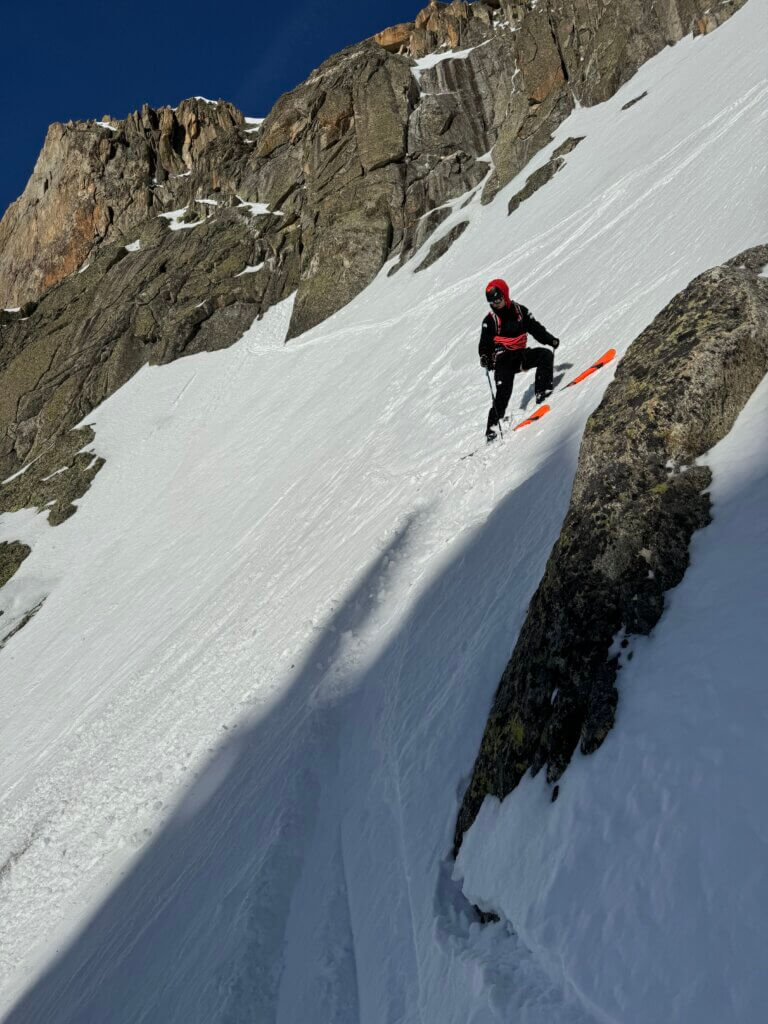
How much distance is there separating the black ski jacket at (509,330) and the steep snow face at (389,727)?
3.67ft

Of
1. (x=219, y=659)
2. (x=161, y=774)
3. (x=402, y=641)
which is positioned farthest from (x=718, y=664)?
(x=219, y=659)

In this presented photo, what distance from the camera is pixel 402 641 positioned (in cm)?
830

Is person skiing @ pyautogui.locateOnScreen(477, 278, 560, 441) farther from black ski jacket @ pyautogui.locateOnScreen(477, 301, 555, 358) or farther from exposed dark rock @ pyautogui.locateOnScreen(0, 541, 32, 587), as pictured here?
exposed dark rock @ pyautogui.locateOnScreen(0, 541, 32, 587)

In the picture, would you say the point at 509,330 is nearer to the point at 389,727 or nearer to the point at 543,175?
the point at 389,727

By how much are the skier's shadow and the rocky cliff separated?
71.5 ft

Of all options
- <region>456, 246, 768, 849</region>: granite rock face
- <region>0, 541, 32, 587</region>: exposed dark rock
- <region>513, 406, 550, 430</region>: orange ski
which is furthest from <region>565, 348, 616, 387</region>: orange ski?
<region>0, 541, 32, 587</region>: exposed dark rock

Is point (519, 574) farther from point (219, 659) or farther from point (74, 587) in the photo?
point (74, 587)

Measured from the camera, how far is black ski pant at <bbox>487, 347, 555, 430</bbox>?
1151cm

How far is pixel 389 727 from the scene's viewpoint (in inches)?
274

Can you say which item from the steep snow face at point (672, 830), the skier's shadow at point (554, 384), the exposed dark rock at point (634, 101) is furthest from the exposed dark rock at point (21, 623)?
the exposed dark rock at point (634, 101)

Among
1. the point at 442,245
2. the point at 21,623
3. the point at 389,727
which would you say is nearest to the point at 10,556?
the point at 21,623

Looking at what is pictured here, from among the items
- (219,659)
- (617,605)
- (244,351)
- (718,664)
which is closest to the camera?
(718,664)

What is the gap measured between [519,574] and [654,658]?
3.31 metres

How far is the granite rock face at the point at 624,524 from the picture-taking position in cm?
400
